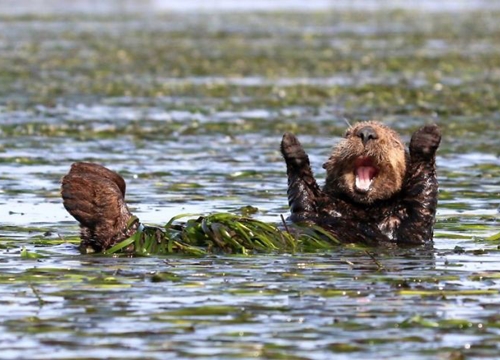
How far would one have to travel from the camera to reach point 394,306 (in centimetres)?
600

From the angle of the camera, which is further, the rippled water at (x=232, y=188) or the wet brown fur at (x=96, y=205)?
the wet brown fur at (x=96, y=205)

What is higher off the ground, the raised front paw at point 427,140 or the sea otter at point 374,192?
the raised front paw at point 427,140

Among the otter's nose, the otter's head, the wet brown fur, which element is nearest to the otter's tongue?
the otter's head

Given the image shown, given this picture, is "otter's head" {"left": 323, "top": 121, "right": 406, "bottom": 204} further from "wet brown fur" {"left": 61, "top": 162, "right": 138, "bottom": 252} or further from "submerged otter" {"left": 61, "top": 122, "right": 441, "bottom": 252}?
"wet brown fur" {"left": 61, "top": 162, "right": 138, "bottom": 252}

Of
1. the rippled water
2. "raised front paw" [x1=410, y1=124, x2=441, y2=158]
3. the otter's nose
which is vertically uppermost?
the otter's nose

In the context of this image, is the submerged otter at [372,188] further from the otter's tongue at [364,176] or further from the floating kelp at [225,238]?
the floating kelp at [225,238]

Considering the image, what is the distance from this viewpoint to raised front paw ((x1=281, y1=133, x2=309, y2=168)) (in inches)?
313

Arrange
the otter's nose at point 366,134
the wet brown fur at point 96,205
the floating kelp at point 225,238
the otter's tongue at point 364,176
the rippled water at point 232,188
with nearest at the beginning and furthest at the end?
the rippled water at point 232,188 → the wet brown fur at point 96,205 → the floating kelp at point 225,238 → the otter's nose at point 366,134 → the otter's tongue at point 364,176

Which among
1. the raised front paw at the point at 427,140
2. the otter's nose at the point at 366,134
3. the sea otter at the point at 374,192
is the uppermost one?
the otter's nose at the point at 366,134

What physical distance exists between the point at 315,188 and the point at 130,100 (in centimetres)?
1029

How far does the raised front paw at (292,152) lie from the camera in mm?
7938

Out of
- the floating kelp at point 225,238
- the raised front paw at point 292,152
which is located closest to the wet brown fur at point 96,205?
the floating kelp at point 225,238

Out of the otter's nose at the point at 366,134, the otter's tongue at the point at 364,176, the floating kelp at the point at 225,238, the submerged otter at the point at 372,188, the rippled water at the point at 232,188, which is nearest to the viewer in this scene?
the rippled water at the point at 232,188

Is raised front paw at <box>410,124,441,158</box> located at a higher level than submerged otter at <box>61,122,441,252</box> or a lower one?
higher
